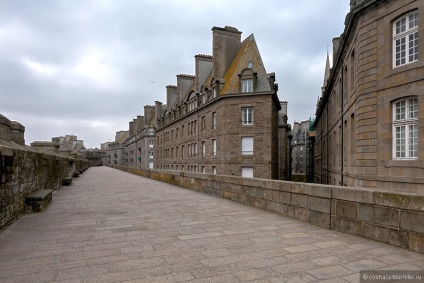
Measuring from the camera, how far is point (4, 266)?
353cm

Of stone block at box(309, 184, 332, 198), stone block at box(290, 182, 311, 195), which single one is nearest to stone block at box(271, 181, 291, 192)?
stone block at box(290, 182, 311, 195)

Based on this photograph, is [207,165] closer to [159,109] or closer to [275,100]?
[275,100]

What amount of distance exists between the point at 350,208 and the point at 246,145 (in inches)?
937

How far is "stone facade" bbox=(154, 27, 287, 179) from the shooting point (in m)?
28.3

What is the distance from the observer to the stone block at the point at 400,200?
13.2ft

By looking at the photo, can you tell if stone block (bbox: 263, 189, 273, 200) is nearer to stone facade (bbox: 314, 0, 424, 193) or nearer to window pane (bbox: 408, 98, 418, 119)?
stone facade (bbox: 314, 0, 424, 193)

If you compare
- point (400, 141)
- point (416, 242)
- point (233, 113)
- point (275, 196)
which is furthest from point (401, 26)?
point (233, 113)

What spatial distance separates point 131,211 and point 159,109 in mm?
49568

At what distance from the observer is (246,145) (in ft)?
94.4

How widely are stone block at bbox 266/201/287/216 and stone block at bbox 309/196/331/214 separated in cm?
91

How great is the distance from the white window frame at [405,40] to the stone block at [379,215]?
9.00 m

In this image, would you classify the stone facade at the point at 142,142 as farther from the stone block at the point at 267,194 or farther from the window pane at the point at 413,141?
the stone block at the point at 267,194

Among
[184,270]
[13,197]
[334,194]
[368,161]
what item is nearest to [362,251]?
[334,194]

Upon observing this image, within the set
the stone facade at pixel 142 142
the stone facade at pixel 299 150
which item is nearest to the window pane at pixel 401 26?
the stone facade at pixel 142 142
